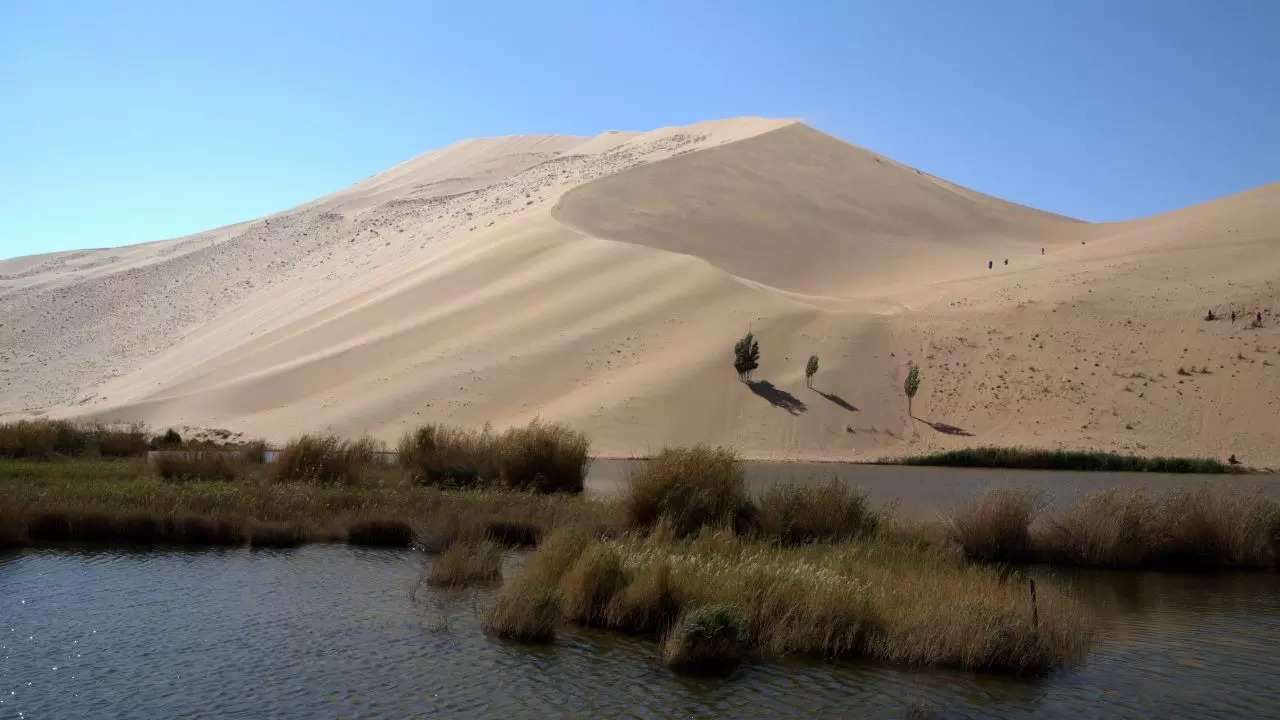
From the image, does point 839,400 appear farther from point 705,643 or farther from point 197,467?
point 705,643

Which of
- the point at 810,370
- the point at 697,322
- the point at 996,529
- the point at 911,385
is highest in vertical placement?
the point at 697,322

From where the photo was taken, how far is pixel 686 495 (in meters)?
14.6

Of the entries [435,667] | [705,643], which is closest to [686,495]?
[705,643]

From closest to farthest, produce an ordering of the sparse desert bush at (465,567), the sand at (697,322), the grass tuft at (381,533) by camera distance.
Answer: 1. the sparse desert bush at (465,567)
2. the grass tuft at (381,533)
3. the sand at (697,322)

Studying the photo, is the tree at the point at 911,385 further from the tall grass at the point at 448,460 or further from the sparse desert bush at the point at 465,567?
the sparse desert bush at the point at 465,567

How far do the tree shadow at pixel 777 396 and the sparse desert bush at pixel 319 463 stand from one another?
1971 cm

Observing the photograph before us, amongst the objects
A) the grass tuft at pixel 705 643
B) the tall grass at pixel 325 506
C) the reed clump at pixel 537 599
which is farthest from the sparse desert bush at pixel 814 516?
the grass tuft at pixel 705 643

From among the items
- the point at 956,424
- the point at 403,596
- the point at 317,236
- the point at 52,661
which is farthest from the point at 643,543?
the point at 317,236

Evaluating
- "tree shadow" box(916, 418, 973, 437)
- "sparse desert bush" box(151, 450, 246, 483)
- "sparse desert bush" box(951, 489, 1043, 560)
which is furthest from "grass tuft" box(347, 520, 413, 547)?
"tree shadow" box(916, 418, 973, 437)

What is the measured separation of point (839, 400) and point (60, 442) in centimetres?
2558

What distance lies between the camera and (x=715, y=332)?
137 ft

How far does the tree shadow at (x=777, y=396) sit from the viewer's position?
36.7 meters

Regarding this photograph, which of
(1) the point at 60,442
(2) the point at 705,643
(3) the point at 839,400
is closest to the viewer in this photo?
(2) the point at 705,643

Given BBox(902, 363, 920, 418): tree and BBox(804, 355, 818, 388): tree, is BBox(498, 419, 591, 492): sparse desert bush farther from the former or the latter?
BBox(902, 363, 920, 418): tree
